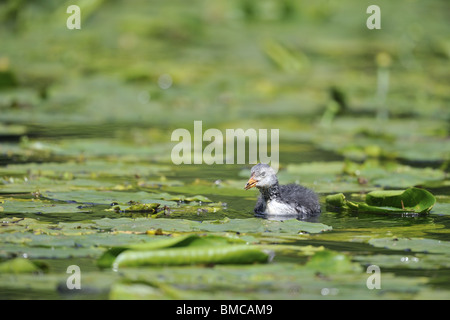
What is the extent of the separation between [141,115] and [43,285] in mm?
8521

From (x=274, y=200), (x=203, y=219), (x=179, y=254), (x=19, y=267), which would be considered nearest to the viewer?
(x=19, y=267)

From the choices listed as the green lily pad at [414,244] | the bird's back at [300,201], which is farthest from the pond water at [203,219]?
the bird's back at [300,201]

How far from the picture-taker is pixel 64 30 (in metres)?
16.4

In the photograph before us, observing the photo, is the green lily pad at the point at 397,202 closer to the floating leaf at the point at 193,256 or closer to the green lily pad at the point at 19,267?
the floating leaf at the point at 193,256

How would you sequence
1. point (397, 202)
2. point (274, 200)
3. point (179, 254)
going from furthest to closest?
point (274, 200) < point (397, 202) < point (179, 254)

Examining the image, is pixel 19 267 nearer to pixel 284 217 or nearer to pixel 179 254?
pixel 179 254

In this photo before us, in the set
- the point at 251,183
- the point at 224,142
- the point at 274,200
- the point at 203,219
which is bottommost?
the point at 203,219

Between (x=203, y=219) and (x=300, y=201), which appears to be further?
(x=300, y=201)

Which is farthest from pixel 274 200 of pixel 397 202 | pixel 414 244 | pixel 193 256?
pixel 193 256

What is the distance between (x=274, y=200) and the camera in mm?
6801

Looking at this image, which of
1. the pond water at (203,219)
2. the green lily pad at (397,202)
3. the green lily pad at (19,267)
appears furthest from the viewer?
the green lily pad at (397,202)

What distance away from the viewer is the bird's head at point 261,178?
6695mm

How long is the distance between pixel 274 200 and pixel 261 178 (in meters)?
0.22

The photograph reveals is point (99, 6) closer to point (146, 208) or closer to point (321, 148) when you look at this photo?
point (321, 148)
